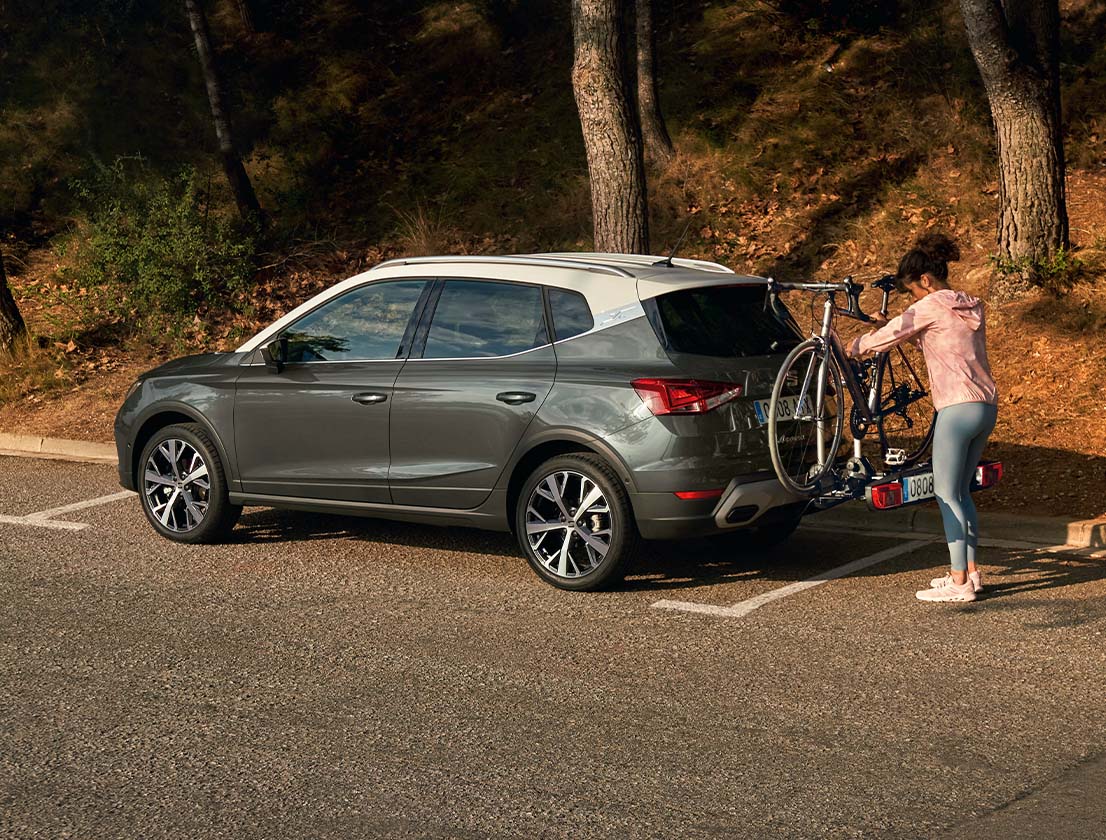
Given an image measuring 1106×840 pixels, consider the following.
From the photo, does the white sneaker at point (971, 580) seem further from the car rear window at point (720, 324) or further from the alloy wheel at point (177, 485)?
the alloy wheel at point (177, 485)

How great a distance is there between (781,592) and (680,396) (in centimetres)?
133

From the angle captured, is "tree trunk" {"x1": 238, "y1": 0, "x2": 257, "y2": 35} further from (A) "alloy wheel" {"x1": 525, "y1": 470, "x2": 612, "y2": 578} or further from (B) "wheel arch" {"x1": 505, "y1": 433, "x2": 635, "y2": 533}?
(A) "alloy wheel" {"x1": 525, "y1": 470, "x2": 612, "y2": 578}

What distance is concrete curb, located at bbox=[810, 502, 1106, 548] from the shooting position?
896cm

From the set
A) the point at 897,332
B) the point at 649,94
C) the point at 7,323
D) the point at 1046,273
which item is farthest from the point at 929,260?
the point at 7,323

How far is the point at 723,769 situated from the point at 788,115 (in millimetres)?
15094

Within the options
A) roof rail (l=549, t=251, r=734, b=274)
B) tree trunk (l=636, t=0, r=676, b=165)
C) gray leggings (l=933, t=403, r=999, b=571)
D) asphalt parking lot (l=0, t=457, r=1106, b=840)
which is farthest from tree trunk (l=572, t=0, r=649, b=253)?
gray leggings (l=933, t=403, r=999, b=571)

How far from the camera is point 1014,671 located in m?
6.38

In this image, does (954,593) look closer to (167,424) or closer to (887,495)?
(887,495)

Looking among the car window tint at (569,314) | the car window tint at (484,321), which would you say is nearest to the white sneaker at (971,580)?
the car window tint at (569,314)

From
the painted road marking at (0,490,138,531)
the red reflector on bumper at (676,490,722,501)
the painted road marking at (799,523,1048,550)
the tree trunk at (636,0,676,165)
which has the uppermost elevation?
the tree trunk at (636,0,676,165)

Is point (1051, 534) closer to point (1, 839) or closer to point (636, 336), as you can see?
point (636, 336)

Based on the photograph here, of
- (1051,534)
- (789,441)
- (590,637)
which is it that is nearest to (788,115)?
(1051,534)

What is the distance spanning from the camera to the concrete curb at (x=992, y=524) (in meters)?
8.96

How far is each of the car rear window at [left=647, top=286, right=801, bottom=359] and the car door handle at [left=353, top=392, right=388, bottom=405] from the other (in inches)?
68.4
